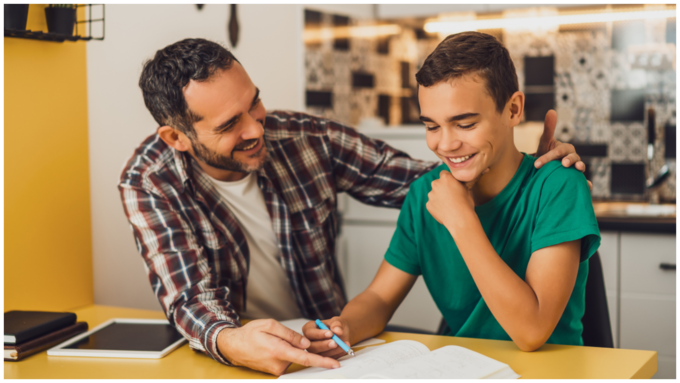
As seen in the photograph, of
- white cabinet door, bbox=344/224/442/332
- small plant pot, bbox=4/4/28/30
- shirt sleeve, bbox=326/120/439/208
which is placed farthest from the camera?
white cabinet door, bbox=344/224/442/332

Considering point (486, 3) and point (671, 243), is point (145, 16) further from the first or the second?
point (671, 243)

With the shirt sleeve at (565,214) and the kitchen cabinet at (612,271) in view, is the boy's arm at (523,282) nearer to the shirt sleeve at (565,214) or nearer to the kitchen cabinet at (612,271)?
the shirt sleeve at (565,214)

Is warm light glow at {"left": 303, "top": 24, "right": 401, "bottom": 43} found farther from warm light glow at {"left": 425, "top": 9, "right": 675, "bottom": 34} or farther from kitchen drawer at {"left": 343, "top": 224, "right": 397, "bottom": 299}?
kitchen drawer at {"left": 343, "top": 224, "right": 397, "bottom": 299}

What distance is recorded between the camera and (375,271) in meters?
2.83

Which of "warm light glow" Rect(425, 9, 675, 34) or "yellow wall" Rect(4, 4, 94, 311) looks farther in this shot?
"warm light glow" Rect(425, 9, 675, 34)

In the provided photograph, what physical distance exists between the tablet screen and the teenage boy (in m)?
0.36

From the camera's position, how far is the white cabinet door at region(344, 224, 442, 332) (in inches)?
109

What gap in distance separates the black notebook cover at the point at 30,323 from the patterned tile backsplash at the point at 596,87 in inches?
65.8

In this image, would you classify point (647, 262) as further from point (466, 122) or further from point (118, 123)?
point (118, 123)

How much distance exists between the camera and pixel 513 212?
3.99 ft

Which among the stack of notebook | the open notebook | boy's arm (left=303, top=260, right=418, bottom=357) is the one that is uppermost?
boy's arm (left=303, top=260, right=418, bottom=357)

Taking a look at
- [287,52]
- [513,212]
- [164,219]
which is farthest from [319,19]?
[513,212]

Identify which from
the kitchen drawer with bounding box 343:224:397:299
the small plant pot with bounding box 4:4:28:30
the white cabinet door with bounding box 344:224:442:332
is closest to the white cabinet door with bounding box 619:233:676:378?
the white cabinet door with bounding box 344:224:442:332

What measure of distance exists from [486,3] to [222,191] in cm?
199
